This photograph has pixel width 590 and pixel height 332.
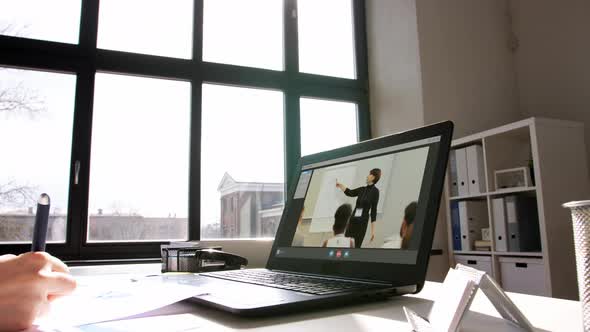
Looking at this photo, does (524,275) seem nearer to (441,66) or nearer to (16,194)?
(441,66)

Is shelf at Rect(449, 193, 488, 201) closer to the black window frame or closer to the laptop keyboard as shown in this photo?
the black window frame

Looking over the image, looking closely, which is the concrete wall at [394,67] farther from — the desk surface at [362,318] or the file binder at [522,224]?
the desk surface at [362,318]

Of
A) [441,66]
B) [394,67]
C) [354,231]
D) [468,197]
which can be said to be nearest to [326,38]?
[394,67]

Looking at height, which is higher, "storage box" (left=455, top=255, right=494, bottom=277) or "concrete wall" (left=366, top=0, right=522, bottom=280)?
"concrete wall" (left=366, top=0, right=522, bottom=280)

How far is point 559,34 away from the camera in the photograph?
276 cm

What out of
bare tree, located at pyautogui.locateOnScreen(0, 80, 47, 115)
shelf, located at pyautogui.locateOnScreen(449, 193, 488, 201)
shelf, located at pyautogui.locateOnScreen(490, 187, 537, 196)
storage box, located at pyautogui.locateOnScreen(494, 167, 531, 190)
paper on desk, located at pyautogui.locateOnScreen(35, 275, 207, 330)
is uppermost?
bare tree, located at pyautogui.locateOnScreen(0, 80, 47, 115)

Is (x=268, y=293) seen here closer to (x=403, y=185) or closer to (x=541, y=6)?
(x=403, y=185)

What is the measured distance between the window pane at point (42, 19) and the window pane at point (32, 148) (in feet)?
0.65

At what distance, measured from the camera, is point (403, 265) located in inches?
27.5

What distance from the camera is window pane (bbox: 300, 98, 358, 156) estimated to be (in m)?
2.74

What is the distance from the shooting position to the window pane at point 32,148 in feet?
6.82

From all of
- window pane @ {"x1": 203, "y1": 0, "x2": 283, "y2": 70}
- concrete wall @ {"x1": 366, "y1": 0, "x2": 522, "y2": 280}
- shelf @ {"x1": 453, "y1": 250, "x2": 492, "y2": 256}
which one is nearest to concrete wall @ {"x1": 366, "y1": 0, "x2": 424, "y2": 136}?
concrete wall @ {"x1": 366, "y1": 0, "x2": 522, "y2": 280}

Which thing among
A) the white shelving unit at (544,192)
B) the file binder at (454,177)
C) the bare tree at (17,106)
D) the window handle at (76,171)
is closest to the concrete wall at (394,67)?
the file binder at (454,177)

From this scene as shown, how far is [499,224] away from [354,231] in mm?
1719
